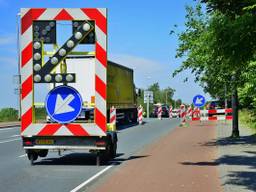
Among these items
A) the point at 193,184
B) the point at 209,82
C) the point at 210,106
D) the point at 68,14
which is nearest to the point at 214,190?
the point at 193,184

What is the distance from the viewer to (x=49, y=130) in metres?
13.5

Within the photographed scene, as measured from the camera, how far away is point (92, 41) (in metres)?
13.4

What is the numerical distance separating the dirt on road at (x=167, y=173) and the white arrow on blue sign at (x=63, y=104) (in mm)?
1782

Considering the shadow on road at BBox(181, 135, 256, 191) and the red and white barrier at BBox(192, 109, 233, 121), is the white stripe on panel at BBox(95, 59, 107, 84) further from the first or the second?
the red and white barrier at BBox(192, 109, 233, 121)

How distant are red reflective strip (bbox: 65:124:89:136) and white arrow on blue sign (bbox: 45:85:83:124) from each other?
5.8 inches

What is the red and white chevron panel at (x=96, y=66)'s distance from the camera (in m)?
13.3

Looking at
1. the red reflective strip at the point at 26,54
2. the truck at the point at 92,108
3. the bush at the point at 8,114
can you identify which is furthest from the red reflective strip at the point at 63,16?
the bush at the point at 8,114

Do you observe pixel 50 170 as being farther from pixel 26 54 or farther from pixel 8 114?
pixel 8 114

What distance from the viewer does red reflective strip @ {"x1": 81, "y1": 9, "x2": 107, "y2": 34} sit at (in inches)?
522

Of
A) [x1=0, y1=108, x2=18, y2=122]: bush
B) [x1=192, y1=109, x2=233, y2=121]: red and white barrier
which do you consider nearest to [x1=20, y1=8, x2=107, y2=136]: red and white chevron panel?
[x1=192, y1=109, x2=233, y2=121]: red and white barrier

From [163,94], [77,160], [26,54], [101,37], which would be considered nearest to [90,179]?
[101,37]

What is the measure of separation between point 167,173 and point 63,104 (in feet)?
10.7

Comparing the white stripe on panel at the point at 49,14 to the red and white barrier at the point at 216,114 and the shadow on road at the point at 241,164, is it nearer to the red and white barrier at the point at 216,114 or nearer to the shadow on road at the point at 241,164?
the shadow on road at the point at 241,164

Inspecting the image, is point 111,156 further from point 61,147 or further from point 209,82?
point 209,82
